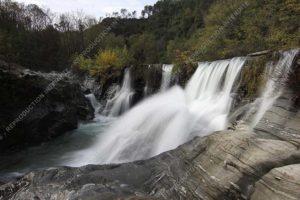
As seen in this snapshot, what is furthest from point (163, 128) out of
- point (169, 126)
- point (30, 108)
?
point (30, 108)

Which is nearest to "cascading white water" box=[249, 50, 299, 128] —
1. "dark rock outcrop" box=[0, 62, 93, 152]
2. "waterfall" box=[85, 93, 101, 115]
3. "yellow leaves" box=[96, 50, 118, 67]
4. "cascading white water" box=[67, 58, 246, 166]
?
"cascading white water" box=[67, 58, 246, 166]

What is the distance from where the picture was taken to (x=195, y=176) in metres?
4.95

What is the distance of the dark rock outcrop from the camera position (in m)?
11.0

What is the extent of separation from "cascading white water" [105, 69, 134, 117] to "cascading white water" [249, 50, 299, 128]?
419 inches

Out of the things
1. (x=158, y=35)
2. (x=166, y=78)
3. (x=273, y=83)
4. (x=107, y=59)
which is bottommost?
(x=166, y=78)

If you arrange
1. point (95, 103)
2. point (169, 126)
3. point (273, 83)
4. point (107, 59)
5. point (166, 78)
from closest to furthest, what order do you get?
1. point (273, 83)
2. point (169, 126)
3. point (166, 78)
4. point (95, 103)
5. point (107, 59)

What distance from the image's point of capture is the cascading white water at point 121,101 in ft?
61.4

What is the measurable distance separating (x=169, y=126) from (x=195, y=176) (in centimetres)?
440

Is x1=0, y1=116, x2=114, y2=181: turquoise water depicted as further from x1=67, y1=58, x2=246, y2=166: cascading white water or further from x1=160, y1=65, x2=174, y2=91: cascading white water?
x1=160, y1=65, x2=174, y2=91: cascading white water

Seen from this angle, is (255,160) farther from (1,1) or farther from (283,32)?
(1,1)

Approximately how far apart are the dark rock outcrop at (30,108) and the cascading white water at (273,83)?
8793mm

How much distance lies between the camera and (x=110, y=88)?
22.1 m

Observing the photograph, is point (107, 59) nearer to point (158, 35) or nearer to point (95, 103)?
point (95, 103)

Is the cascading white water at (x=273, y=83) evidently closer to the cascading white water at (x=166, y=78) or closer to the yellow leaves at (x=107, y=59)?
the cascading white water at (x=166, y=78)
